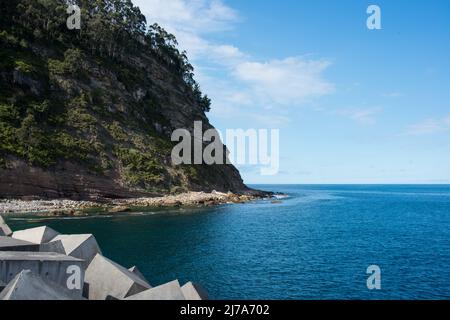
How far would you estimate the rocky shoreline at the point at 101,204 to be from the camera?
6669cm

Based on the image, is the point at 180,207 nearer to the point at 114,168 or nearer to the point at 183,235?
the point at 114,168

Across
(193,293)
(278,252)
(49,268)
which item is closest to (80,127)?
(278,252)

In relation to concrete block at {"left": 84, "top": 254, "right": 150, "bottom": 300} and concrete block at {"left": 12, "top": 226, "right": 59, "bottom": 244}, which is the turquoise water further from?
concrete block at {"left": 84, "top": 254, "right": 150, "bottom": 300}

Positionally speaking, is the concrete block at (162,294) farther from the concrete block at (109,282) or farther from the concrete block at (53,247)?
the concrete block at (53,247)

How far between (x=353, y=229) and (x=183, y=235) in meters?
29.6

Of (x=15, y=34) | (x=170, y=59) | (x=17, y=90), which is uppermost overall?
(x=170, y=59)

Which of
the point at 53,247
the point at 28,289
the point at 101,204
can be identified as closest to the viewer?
the point at 28,289

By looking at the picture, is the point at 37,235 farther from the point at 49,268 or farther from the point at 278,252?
the point at 278,252

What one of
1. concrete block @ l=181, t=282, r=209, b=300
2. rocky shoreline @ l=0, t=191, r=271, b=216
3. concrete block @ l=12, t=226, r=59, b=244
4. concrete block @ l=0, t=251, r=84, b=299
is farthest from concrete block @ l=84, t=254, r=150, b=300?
rocky shoreline @ l=0, t=191, r=271, b=216

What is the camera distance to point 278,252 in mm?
45312

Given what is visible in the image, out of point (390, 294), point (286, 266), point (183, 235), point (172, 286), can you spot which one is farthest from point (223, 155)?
point (172, 286)

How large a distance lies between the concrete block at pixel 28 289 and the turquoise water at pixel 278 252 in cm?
1588

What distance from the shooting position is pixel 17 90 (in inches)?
3415

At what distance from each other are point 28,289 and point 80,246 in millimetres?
10239
